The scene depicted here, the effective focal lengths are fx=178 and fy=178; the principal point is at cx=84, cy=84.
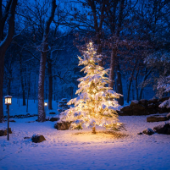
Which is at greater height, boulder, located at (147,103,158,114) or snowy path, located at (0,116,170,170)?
boulder, located at (147,103,158,114)

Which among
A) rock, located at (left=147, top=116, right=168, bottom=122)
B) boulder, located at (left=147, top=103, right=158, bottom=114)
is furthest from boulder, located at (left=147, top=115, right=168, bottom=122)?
boulder, located at (left=147, top=103, right=158, bottom=114)

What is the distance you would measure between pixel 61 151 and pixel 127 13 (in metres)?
12.3

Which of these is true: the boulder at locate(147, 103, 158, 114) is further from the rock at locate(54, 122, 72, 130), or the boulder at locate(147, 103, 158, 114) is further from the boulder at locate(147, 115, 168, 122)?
the rock at locate(54, 122, 72, 130)

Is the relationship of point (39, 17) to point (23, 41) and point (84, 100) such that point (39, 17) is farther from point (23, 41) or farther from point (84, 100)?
point (84, 100)

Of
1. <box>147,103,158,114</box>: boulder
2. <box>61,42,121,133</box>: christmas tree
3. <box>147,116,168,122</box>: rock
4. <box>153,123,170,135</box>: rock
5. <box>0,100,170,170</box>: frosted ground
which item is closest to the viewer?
<box>0,100,170,170</box>: frosted ground

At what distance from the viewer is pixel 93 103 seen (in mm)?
9938

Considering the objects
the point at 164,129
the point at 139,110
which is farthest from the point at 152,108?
the point at 164,129

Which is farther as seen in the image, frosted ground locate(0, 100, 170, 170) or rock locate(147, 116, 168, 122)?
rock locate(147, 116, 168, 122)

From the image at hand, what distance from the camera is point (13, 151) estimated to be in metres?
7.21

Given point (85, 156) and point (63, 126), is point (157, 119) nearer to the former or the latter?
point (63, 126)

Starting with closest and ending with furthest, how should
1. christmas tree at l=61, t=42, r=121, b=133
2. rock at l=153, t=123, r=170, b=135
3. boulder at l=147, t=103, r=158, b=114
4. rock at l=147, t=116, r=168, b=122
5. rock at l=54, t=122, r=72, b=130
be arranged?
christmas tree at l=61, t=42, r=121, b=133 → rock at l=153, t=123, r=170, b=135 → rock at l=54, t=122, r=72, b=130 → rock at l=147, t=116, r=168, b=122 → boulder at l=147, t=103, r=158, b=114

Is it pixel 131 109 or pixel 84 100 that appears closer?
pixel 84 100

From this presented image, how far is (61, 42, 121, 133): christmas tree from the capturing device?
368 inches

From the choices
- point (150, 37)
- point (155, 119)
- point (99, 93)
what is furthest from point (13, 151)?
point (150, 37)
